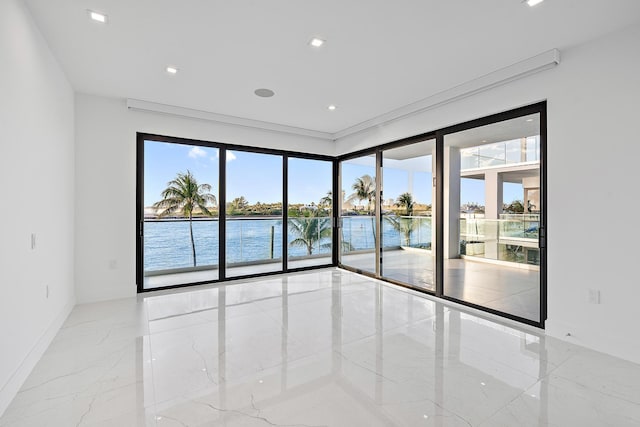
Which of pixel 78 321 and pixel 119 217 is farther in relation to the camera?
pixel 119 217

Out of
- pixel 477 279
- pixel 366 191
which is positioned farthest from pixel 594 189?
pixel 366 191

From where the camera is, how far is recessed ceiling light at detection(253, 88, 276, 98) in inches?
152

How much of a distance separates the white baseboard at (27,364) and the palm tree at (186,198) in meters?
1.89

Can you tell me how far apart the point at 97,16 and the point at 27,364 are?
106 inches

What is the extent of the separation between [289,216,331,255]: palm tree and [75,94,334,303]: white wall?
8.76ft

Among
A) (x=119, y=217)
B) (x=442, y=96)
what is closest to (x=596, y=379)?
(x=442, y=96)

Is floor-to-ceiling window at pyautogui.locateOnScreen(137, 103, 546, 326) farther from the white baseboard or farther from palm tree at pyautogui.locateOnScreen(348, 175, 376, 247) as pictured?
the white baseboard

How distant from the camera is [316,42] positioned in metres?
2.75

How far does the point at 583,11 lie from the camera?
92.3 inches

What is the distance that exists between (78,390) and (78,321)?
161 cm

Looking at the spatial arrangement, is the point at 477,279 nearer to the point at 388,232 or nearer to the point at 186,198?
the point at 388,232

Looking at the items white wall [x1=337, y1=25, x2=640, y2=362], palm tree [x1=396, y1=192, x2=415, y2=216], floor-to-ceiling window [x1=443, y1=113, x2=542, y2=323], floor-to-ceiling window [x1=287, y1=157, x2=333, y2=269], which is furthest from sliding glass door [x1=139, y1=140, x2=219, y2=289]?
white wall [x1=337, y1=25, x2=640, y2=362]

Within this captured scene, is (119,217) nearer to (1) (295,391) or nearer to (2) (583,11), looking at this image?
(1) (295,391)

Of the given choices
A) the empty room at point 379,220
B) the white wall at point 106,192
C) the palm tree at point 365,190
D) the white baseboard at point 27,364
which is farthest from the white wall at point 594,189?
the white wall at point 106,192
